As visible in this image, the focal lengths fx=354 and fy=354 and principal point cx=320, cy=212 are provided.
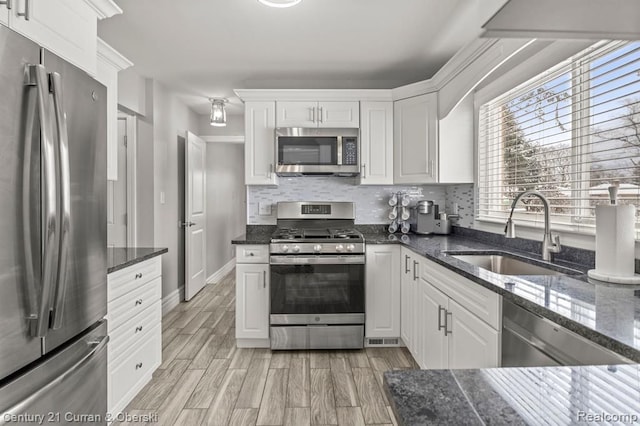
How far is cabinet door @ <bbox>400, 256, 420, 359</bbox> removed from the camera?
260 centimetres

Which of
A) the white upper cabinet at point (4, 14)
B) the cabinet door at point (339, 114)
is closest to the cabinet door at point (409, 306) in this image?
the cabinet door at point (339, 114)

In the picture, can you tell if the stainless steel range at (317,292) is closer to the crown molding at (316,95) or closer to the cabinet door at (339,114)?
the cabinet door at (339,114)

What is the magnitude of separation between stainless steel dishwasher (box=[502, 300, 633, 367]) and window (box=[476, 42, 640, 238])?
73 cm

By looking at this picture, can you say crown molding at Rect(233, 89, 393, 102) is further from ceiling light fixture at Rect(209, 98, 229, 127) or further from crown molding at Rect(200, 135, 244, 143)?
crown molding at Rect(200, 135, 244, 143)

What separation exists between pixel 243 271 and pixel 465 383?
2479 millimetres

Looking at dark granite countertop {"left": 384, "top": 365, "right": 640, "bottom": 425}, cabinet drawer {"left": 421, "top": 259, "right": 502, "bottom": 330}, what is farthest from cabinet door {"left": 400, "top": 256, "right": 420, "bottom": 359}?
dark granite countertop {"left": 384, "top": 365, "right": 640, "bottom": 425}

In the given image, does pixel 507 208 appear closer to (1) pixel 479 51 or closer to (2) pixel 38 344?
(1) pixel 479 51

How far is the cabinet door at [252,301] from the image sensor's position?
292 cm

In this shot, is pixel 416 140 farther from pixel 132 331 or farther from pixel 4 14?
pixel 4 14

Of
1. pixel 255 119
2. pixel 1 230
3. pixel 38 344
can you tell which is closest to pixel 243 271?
pixel 255 119

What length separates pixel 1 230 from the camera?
1.00 metres

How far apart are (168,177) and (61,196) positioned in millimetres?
2967

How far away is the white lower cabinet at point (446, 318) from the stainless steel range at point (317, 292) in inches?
16.0

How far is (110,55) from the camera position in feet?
7.00
